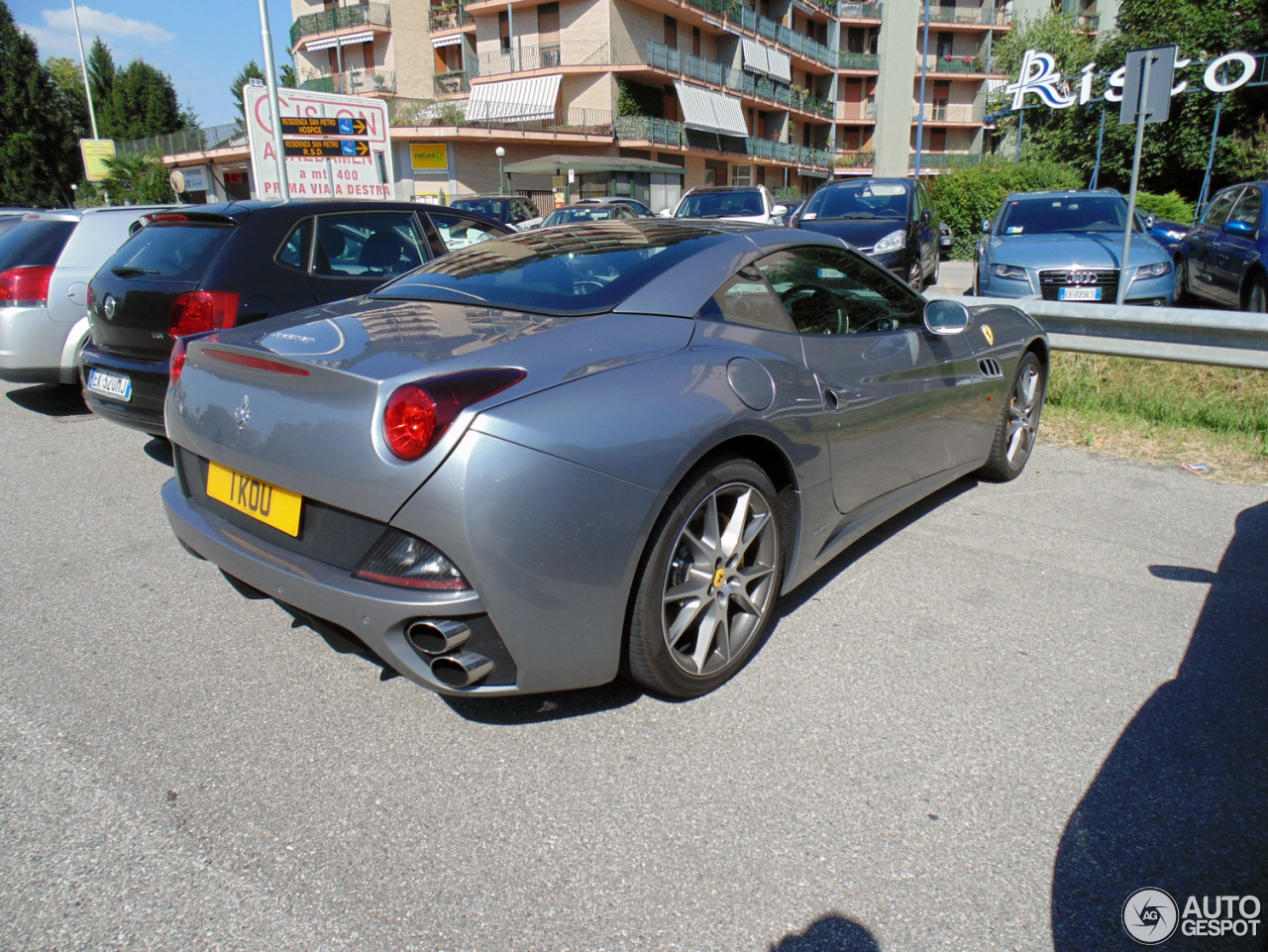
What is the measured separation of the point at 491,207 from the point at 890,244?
1195cm

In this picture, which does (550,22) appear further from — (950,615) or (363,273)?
(950,615)

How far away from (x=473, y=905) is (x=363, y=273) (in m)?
4.29

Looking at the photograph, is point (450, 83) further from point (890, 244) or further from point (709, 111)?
point (890, 244)

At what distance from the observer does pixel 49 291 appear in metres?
6.25

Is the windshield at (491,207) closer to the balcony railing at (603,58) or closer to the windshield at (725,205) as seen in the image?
the windshield at (725,205)

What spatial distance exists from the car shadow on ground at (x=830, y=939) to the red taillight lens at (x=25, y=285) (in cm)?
678

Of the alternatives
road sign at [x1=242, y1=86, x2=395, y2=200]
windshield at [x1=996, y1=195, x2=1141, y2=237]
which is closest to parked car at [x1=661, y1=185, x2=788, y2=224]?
windshield at [x1=996, y1=195, x2=1141, y2=237]

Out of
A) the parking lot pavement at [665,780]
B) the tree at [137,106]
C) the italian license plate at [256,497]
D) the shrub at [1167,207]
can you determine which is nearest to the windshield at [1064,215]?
the parking lot pavement at [665,780]

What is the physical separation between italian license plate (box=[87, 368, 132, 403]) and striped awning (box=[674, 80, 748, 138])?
39874 millimetres

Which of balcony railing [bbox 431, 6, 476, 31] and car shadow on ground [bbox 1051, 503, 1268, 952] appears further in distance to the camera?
balcony railing [bbox 431, 6, 476, 31]

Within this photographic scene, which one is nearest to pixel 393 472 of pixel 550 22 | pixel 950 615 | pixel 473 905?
pixel 473 905

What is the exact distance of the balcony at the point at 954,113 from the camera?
61.2 meters

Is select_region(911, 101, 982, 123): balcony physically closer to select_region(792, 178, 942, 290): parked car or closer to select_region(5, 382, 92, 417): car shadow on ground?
select_region(792, 178, 942, 290): parked car

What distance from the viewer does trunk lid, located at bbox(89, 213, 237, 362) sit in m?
4.64
